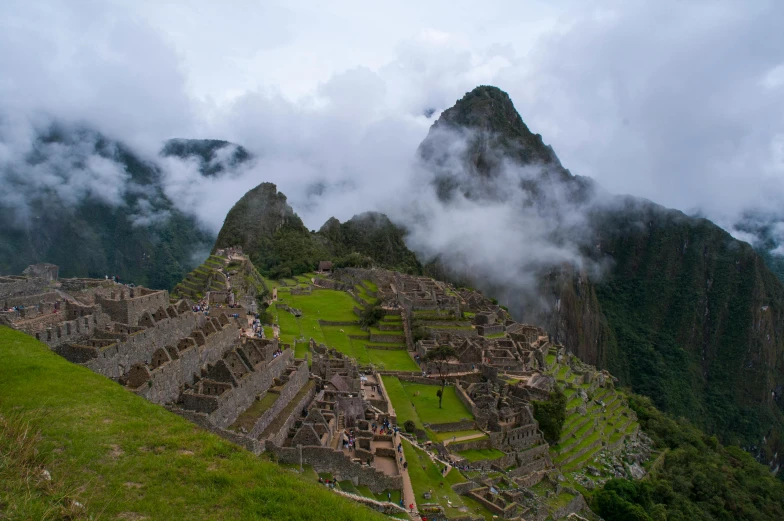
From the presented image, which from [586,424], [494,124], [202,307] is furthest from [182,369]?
[494,124]

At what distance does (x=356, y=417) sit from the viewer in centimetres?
2164

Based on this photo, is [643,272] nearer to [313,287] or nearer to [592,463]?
[313,287]

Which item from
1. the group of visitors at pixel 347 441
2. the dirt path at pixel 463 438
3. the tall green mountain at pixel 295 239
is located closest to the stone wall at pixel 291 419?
the group of visitors at pixel 347 441

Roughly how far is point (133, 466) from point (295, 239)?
78806 mm

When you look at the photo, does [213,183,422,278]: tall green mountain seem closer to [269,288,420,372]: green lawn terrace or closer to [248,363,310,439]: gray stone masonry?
[269,288,420,372]: green lawn terrace

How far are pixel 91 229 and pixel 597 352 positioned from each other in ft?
364

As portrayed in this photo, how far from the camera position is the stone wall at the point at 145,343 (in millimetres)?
14651

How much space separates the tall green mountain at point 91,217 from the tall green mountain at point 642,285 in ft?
260

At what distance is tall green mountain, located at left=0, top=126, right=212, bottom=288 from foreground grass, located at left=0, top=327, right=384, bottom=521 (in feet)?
101

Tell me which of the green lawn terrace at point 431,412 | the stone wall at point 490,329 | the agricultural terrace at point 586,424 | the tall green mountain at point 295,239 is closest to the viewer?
the green lawn terrace at point 431,412

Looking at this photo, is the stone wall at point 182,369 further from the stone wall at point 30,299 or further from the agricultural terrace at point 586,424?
the agricultural terrace at point 586,424

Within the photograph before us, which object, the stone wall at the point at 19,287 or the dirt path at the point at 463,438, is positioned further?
the dirt path at the point at 463,438

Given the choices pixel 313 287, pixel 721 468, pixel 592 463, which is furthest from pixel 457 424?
pixel 313 287

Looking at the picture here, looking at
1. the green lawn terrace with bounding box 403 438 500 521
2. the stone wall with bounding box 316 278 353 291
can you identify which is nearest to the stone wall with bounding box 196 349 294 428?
the green lawn terrace with bounding box 403 438 500 521
